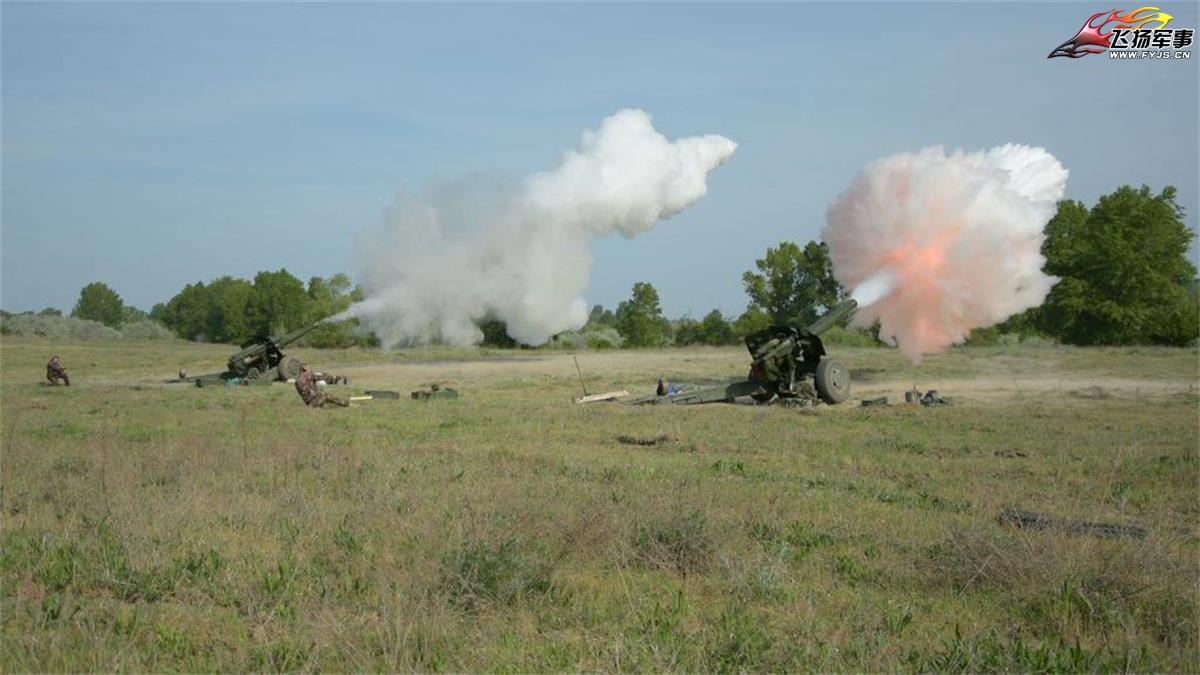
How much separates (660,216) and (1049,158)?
9.24 m

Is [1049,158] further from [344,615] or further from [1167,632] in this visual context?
[344,615]

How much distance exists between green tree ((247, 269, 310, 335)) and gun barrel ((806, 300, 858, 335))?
193ft

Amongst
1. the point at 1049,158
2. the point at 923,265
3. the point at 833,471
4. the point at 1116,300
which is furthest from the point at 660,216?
the point at 1116,300

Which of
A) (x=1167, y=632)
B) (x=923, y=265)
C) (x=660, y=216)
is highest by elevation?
(x=660, y=216)

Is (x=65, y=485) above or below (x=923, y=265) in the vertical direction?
below

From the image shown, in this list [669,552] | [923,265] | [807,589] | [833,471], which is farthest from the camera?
[923,265]

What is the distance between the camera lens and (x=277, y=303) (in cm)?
→ 8281

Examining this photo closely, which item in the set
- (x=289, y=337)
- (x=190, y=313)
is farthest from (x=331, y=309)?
(x=190, y=313)

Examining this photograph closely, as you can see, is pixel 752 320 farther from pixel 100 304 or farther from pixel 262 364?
pixel 100 304

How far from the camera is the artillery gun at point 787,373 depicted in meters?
23.5

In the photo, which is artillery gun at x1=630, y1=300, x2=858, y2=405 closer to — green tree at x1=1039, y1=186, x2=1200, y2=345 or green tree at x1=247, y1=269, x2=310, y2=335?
green tree at x1=1039, y1=186, x2=1200, y2=345

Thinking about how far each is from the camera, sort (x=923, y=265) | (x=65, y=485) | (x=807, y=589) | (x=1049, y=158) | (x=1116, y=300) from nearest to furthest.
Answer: (x=807, y=589) < (x=65, y=485) < (x=923, y=265) < (x=1049, y=158) < (x=1116, y=300)

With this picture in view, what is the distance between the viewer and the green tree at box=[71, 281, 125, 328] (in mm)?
126688

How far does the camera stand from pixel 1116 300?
54.3 m
